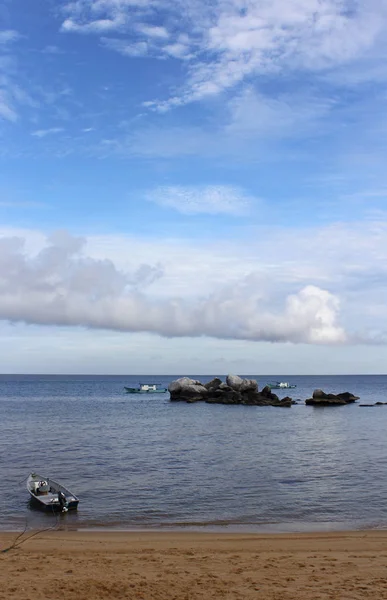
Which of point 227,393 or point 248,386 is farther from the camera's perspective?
point 248,386

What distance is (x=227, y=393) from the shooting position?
98688 millimetres

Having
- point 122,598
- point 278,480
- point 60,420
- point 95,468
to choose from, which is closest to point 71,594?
point 122,598

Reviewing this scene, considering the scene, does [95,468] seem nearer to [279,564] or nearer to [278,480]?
[278,480]

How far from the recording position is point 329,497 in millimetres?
28188

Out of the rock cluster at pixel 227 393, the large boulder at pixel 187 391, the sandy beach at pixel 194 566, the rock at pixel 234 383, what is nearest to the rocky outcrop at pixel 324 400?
the rock cluster at pixel 227 393

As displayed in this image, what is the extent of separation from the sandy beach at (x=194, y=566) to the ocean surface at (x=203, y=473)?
8.31ft

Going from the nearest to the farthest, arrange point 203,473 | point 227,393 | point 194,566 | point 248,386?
point 194,566, point 203,473, point 227,393, point 248,386

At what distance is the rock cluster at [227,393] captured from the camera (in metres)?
98.2

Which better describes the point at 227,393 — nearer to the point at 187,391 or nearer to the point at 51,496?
the point at 187,391

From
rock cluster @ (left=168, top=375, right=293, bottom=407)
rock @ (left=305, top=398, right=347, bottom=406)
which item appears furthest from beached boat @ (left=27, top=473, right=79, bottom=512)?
rock @ (left=305, top=398, right=347, bottom=406)

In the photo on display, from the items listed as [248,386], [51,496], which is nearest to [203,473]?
[51,496]

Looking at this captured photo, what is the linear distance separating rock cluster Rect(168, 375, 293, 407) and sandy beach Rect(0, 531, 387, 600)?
76973mm

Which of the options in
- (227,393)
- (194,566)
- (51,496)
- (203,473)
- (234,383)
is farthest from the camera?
(234,383)

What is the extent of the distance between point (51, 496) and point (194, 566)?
40.0 ft
